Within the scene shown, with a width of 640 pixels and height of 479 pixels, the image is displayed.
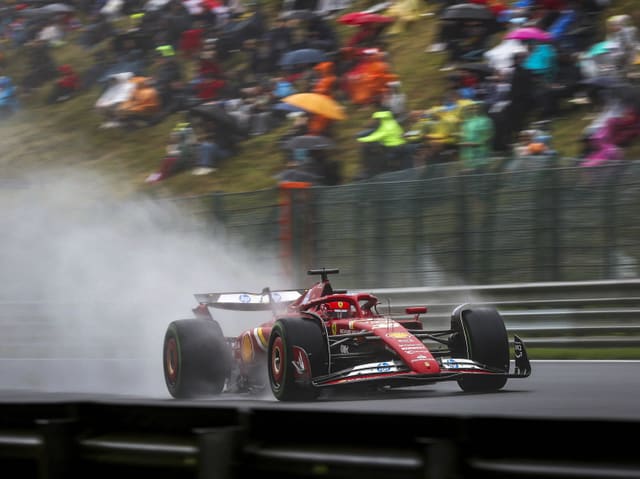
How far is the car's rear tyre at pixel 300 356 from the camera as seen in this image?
27.0 ft

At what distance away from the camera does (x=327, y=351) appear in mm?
8305

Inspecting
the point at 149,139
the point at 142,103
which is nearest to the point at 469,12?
the point at 149,139

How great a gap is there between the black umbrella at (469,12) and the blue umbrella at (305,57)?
2.40m

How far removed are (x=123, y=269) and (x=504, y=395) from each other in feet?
31.9

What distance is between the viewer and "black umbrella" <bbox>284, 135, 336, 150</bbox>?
1625 centimetres

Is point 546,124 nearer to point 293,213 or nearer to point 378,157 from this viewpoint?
point 378,157

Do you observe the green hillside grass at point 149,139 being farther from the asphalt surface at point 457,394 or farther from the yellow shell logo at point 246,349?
the yellow shell logo at point 246,349

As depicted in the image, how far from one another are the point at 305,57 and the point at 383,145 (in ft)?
10.9

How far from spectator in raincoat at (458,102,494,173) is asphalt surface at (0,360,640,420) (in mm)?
3860

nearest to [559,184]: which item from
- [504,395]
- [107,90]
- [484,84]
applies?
[484,84]

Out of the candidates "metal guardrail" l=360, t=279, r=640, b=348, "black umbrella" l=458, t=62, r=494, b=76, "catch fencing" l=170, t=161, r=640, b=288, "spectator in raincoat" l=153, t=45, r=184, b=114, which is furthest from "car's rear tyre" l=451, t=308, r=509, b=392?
"spectator in raincoat" l=153, t=45, r=184, b=114

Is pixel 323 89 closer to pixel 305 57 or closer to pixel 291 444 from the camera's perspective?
pixel 305 57

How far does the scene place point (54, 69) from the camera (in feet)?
80.9

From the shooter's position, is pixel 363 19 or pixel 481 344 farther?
pixel 363 19
